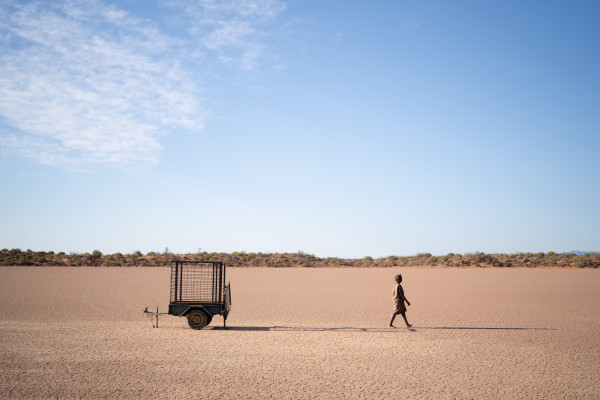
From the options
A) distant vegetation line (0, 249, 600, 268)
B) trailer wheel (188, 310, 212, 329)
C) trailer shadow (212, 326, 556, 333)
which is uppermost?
distant vegetation line (0, 249, 600, 268)

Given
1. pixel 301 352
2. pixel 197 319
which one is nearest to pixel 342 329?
pixel 301 352

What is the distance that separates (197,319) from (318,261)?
5089cm

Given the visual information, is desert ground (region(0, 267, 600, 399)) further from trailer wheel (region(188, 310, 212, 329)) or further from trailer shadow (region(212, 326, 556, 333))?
trailer wheel (region(188, 310, 212, 329))

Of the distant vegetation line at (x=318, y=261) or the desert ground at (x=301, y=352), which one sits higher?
the distant vegetation line at (x=318, y=261)

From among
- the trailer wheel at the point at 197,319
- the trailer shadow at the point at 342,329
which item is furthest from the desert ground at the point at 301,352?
the trailer wheel at the point at 197,319

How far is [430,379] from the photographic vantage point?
802 cm

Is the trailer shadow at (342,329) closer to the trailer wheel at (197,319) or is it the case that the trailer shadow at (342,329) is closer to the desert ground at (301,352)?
the desert ground at (301,352)

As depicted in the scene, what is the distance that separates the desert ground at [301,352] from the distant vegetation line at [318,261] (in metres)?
35.2

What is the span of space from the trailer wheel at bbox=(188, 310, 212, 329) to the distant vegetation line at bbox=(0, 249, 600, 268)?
4427 centimetres

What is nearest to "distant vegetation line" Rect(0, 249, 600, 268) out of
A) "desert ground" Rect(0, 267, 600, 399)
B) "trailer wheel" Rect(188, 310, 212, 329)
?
"desert ground" Rect(0, 267, 600, 399)

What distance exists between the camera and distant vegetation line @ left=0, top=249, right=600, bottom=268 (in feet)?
167

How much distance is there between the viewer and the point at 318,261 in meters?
63.0

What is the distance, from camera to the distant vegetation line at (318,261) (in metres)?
50.8

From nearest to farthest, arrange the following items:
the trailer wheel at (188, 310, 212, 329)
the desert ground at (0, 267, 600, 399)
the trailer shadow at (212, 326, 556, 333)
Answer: the desert ground at (0, 267, 600, 399)
the trailer wheel at (188, 310, 212, 329)
the trailer shadow at (212, 326, 556, 333)
